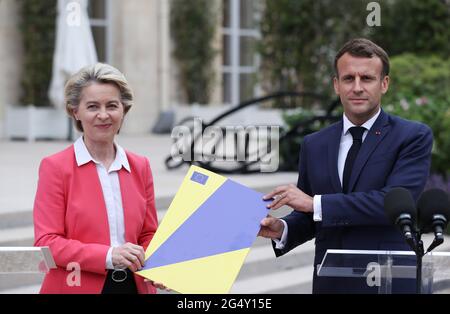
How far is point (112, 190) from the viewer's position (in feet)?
9.78

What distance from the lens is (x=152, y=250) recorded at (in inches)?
109

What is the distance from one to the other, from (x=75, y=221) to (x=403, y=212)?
1022 mm

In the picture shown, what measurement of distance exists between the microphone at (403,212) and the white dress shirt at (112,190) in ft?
2.89

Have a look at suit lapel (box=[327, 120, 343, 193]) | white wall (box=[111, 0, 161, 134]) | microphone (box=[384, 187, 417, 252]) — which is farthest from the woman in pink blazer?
white wall (box=[111, 0, 161, 134])

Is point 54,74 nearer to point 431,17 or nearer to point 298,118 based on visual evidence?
point 298,118

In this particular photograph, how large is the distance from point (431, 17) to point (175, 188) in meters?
11.5

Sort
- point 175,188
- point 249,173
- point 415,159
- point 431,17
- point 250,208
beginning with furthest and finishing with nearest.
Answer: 1. point 431,17
2. point 249,173
3. point 175,188
4. point 415,159
5. point 250,208

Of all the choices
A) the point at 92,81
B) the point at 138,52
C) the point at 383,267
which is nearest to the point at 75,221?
the point at 92,81

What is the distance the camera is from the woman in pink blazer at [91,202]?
9.43 ft

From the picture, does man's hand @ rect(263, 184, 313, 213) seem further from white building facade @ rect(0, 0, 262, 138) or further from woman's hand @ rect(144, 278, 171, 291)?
white building facade @ rect(0, 0, 262, 138)

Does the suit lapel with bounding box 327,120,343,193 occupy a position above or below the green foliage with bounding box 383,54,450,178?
above

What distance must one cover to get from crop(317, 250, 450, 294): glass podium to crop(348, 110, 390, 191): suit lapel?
42cm

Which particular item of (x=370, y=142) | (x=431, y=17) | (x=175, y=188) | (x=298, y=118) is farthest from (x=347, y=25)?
(x=370, y=142)

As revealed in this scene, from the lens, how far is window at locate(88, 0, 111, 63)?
1803cm
